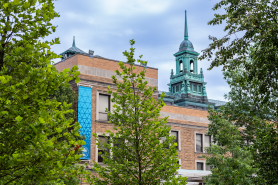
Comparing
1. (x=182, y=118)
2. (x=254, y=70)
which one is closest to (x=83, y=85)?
(x=182, y=118)

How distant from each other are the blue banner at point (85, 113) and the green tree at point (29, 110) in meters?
20.0

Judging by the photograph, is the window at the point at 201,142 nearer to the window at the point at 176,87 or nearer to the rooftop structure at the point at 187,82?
the rooftop structure at the point at 187,82

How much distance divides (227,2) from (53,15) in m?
8.07

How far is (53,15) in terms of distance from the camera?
6.59 metres

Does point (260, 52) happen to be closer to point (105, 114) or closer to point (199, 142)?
point (105, 114)

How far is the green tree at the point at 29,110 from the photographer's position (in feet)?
18.4

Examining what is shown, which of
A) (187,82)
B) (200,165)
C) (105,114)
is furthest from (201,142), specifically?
(187,82)

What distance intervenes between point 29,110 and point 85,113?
21.2 m

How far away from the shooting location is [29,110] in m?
5.72

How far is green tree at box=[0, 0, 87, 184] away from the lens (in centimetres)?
562

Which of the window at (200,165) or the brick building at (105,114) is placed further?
the window at (200,165)

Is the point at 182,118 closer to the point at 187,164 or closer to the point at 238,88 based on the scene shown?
the point at 187,164

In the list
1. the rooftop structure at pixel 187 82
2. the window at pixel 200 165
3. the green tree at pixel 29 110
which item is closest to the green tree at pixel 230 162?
the green tree at pixel 29 110

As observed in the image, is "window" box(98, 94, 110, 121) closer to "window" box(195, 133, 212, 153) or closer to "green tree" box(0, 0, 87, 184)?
"window" box(195, 133, 212, 153)
